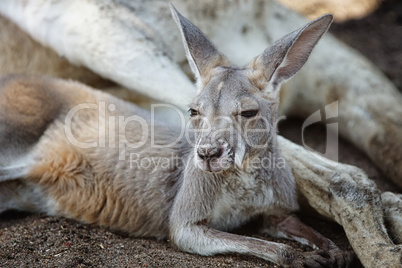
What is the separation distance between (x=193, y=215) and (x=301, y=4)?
3.36m

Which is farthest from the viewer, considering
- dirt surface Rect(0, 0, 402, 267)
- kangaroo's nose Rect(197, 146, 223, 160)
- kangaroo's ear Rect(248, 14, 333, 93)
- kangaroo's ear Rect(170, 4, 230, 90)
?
kangaroo's ear Rect(170, 4, 230, 90)

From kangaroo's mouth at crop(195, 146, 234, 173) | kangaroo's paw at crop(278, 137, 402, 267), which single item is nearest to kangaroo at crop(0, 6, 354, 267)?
kangaroo's mouth at crop(195, 146, 234, 173)

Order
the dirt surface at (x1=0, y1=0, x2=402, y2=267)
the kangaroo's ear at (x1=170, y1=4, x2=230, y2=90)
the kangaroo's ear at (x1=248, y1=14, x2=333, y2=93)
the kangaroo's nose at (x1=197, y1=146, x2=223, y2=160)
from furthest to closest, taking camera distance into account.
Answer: the kangaroo's ear at (x1=170, y1=4, x2=230, y2=90) < the kangaroo's ear at (x1=248, y1=14, x2=333, y2=93) < the dirt surface at (x1=0, y1=0, x2=402, y2=267) < the kangaroo's nose at (x1=197, y1=146, x2=223, y2=160)

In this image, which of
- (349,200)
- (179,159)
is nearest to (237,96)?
Result: (179,159)

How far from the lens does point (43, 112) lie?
11.2 ft

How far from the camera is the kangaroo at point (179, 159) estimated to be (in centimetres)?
276

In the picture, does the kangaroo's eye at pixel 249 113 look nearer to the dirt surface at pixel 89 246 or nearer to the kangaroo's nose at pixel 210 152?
the kangaroo's nose at pixel 210 152

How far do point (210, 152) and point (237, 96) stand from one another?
0.40m

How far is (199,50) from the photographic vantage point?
3057 millimetres

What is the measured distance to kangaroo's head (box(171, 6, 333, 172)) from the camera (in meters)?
2.65

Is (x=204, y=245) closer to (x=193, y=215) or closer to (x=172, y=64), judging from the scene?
(x=193, y=215)

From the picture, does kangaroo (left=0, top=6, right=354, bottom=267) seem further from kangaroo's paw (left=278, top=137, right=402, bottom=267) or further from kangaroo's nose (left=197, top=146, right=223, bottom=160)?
kangaroo's paw (left=278, top=137, right=402, bottom=267)

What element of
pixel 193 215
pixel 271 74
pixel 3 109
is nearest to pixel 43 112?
pixel 3 109

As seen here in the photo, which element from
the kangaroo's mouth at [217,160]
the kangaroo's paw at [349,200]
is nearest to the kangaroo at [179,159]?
the kangaroo's mouth at [217,160]
